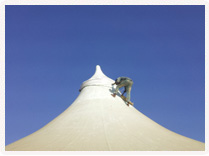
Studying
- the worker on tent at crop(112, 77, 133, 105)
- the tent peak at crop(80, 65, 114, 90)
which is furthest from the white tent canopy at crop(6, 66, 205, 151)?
the tent peak at crop(80, 65, 114, 90)

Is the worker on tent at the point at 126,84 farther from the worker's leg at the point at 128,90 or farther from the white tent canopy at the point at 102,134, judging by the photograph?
the white tent canopy at the point at 102,134

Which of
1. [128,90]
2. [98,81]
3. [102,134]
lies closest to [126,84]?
→ [128,90]

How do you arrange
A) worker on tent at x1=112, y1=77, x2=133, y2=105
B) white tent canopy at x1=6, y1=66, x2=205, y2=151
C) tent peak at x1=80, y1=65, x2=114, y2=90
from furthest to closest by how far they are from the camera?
tent peak at x1=80, y1=65, x2=114, y2=90, worker on tent at x1=112, y1=77, x2=133, y2=105, white tent canopy at x1=6, y1=66, x2=205, y2=151

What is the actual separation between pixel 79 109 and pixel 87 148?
2974 millimetres

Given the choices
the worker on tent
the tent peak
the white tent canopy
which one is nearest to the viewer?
the white tent canopy

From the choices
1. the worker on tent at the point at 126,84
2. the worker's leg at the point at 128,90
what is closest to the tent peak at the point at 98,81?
the worker on tent at the point at 126,84

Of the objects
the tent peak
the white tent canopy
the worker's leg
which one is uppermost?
the tent peak

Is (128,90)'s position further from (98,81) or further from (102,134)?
(102,134)

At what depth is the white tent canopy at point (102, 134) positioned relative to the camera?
5.14m

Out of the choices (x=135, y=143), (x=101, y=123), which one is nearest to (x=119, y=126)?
(x=101, y=123)

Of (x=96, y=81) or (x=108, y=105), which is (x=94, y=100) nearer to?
(x=108, y=105)

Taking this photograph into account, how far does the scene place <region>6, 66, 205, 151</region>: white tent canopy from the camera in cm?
514

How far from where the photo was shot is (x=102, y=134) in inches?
227

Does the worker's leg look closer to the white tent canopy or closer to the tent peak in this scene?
the white tent canopy
